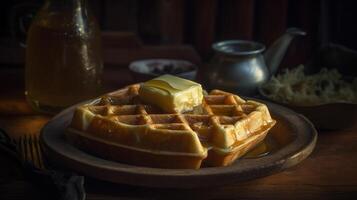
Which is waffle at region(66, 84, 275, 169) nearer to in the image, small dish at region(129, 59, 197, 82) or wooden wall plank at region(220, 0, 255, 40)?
small dish at region(129, 59, 197, 82)

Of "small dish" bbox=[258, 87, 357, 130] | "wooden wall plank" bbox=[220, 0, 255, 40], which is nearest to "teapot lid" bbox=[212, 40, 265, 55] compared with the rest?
"small dish" bbox=[258, 87, 357, 130]

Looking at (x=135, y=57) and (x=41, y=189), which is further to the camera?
(x=135, y=57)

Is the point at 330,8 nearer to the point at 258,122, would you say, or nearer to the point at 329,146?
the point at 329,146

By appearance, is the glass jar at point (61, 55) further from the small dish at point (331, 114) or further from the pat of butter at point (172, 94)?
the small dish at point (331, 114)

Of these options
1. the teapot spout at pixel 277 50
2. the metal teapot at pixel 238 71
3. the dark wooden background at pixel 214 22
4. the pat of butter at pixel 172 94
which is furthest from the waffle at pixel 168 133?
the dark wooden background at pixel 214 22

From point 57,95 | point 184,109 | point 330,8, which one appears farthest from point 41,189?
point 330,8

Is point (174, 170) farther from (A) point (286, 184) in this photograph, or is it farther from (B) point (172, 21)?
(B) point (172, 21)
